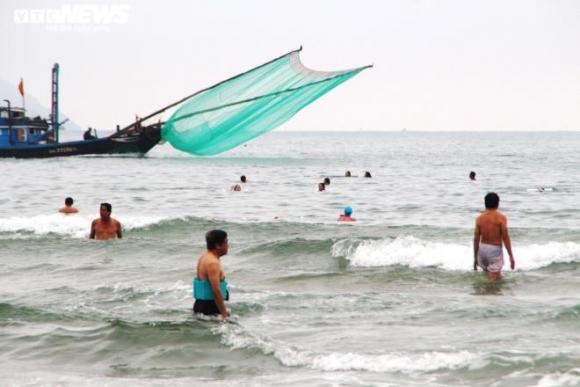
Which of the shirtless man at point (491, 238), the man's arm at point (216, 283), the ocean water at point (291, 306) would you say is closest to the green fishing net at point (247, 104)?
the ocean water at point (291, 306)

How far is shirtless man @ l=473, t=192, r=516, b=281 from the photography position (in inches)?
461

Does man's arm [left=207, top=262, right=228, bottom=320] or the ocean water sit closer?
the ocean water

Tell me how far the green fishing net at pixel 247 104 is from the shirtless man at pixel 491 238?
698 centimetres

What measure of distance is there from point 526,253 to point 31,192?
24114mm

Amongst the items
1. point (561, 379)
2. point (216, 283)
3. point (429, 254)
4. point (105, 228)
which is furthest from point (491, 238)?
point (105, 228)

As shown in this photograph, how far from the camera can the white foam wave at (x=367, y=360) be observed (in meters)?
7.94

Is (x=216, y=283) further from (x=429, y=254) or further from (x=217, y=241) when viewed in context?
(x=429, y=254)

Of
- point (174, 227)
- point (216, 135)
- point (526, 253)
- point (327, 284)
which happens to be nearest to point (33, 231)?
point (174, 227)

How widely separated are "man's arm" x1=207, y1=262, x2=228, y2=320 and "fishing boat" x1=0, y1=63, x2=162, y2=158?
4496 centimetres

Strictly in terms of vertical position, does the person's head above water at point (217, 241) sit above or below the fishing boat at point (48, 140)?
below

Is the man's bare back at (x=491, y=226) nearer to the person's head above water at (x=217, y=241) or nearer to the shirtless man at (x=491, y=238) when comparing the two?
the shirtless man at (x=491, y=238)

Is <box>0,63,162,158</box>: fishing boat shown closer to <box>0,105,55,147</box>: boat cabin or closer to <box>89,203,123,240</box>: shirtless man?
<box>0,105,55,147</box>: boat cabin

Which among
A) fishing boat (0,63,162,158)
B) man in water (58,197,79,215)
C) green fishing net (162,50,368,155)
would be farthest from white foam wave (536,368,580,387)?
fishing boat (0,63,162,158)

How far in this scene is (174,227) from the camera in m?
21.8
